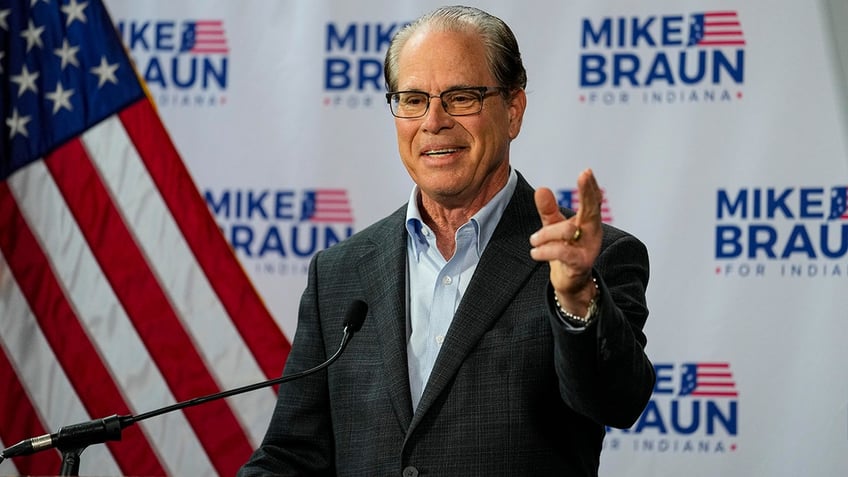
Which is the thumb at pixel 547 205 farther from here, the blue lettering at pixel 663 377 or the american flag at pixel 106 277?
the american flag at pixel 106 277

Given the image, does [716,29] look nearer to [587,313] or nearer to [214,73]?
[214,73]

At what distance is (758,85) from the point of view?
3596 millimetres

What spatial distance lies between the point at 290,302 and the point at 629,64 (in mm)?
1457

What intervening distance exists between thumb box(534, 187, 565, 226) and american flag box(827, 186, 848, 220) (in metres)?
2.02

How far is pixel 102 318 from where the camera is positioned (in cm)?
409

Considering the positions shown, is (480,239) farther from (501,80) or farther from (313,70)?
(313,70)

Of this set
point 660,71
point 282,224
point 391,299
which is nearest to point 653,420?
point 660,71

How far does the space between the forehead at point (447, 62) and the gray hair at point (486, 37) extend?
0.02 metres

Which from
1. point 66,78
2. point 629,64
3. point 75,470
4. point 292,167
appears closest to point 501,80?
point 75,470

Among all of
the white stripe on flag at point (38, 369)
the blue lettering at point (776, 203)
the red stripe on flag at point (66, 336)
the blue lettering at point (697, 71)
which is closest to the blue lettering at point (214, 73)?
the red stripe on flag at point (66, 336)

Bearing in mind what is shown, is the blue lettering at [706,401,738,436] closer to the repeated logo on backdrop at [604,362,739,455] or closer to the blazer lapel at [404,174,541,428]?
the repeated logo on backdrop at [604,362,739,455]

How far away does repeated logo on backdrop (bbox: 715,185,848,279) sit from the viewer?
11.5 feet

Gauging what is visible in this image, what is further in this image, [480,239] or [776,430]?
[776,430]

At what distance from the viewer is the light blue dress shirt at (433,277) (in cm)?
228
